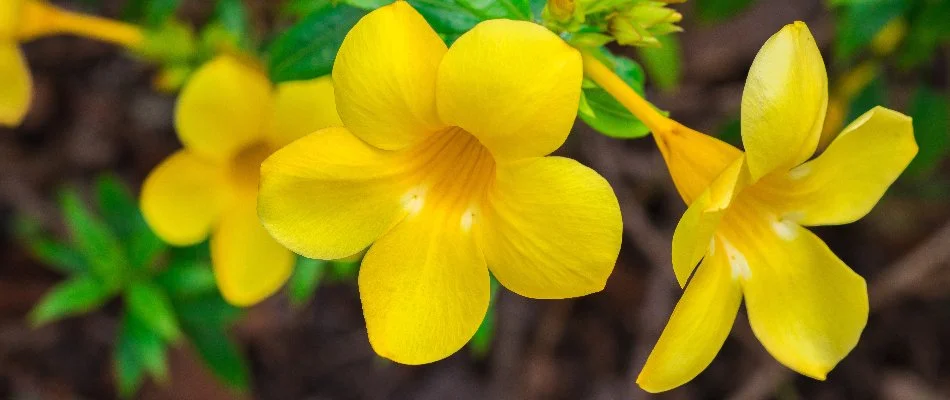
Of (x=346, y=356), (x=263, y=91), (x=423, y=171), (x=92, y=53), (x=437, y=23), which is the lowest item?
(x=346, y=356)

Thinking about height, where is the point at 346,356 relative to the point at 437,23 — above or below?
below

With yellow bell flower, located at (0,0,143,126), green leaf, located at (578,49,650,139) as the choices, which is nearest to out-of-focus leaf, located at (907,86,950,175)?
green leaf, located at (578,49,650,139)

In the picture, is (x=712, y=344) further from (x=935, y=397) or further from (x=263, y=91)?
(x=935, y=397)

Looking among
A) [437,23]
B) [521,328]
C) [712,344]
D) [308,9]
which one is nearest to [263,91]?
[308,9]

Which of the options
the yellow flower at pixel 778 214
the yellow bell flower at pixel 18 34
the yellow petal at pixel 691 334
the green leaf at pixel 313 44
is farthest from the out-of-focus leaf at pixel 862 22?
the yellow bell flower at pixel 18 34

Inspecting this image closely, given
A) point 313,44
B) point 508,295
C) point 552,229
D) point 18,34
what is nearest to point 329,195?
point 552,229

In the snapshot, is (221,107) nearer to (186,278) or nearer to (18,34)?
(18,34)

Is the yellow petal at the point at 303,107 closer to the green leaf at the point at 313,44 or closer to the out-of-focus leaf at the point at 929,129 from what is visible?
the green leaf at the point at 313,44
